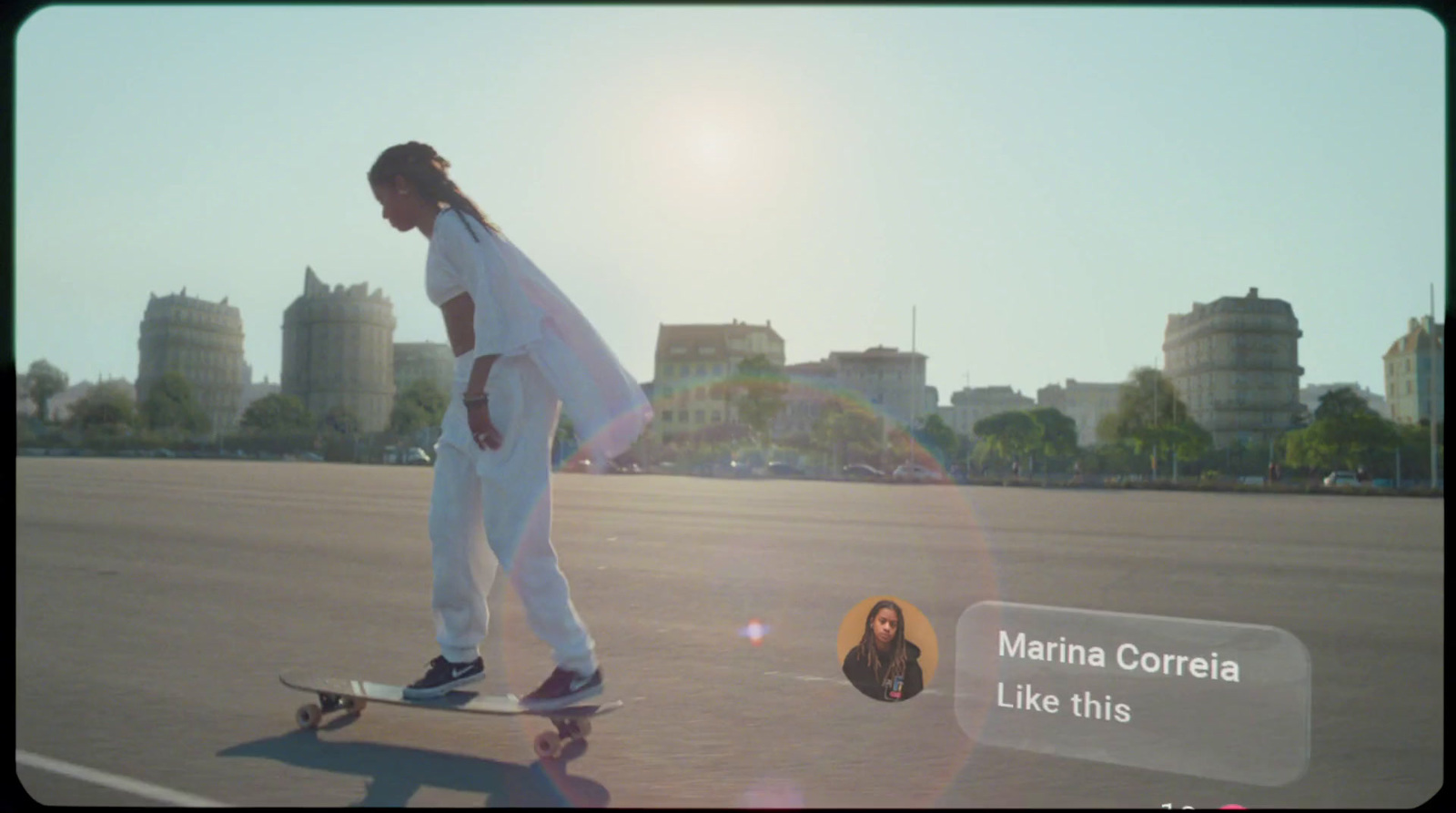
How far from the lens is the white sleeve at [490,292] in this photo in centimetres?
316

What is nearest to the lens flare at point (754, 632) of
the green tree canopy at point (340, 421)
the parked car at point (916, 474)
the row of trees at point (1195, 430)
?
the row of trees at point (1195, 430)

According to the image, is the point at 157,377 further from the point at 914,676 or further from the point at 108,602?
the point at 914,676

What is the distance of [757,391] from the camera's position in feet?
17.7

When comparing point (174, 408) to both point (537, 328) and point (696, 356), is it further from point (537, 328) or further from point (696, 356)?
point (537, 328)

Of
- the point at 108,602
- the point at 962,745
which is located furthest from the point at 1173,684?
the point at 108,602

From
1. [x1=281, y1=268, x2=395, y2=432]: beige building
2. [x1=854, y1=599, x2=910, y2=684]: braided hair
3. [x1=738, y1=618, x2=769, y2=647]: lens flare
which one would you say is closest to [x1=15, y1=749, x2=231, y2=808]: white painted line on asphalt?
[x1=281, y1=268, x2=395, y2=432]: beige building

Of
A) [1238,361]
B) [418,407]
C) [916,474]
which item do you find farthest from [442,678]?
[916,474]

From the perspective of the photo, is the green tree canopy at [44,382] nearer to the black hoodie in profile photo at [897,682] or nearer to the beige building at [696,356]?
the beige building at [696,356]

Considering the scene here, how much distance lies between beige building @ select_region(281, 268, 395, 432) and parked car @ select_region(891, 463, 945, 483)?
31.4 meters

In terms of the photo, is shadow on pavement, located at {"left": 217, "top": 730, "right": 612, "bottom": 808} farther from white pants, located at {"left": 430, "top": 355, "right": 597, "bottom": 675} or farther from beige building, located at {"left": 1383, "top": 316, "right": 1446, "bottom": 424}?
beige building, located at {"left": 1383, "top": 316, "right": 1446, "bottom": 424}

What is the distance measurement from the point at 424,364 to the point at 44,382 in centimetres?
202

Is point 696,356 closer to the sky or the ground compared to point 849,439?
closer to the ground

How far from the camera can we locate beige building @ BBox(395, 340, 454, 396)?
340 cm

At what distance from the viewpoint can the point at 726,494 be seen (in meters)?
22.8
